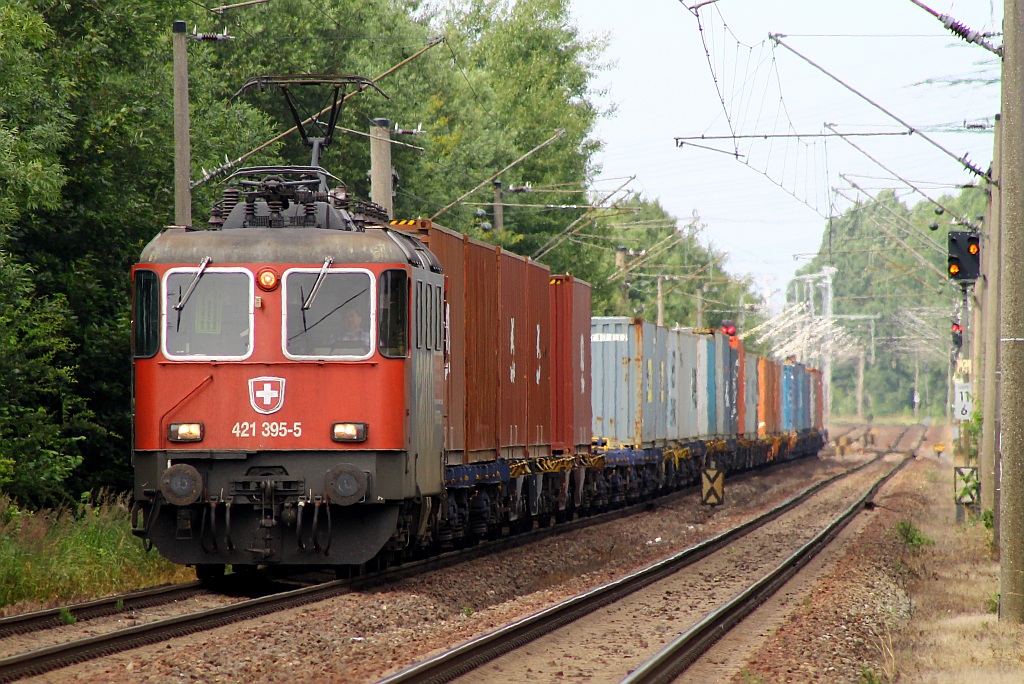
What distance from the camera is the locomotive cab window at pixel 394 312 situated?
13.3 m

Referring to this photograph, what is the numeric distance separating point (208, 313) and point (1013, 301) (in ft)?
23.8

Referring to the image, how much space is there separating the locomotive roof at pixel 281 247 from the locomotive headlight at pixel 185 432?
152 centimetres

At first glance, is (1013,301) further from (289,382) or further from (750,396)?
(750,396)

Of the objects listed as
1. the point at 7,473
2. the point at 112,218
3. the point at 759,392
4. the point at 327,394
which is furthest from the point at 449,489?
the point at 759,392

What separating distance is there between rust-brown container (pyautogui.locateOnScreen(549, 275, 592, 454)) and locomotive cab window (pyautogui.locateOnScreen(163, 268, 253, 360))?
9.06 metres

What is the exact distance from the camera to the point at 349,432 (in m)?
13.2

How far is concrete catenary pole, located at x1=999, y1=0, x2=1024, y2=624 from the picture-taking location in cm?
1263

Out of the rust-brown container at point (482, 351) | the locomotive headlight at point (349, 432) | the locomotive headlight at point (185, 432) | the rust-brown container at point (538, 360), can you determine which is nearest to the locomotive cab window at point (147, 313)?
the locomotive headlight at point (185, 432)

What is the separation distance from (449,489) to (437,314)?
2.57 metres

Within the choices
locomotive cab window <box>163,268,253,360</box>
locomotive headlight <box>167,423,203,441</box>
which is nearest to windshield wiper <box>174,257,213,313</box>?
locomotive cab window <box>163,268,253,360</box>

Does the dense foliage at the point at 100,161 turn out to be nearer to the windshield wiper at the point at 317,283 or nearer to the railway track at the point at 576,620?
the windshield wiper at the point at 317,283

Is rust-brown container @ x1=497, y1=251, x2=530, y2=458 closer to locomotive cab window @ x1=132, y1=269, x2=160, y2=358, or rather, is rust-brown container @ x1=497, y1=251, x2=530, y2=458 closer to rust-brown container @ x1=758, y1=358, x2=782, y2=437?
locomotive cab window @ x1=132, y1=269, x2=160, y2=358

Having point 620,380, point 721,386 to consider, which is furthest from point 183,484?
point 721,386

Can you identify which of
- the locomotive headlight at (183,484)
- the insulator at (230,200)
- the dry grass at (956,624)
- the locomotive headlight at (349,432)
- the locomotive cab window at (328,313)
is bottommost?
the dry grass at (956,624)
